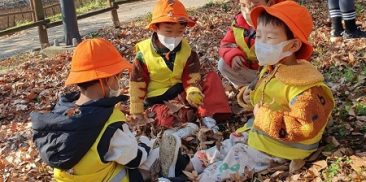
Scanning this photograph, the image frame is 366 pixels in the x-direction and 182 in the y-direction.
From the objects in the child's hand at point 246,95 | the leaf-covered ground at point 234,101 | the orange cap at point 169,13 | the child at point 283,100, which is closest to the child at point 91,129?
the child at point 283,100

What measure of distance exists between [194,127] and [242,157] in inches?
35.4

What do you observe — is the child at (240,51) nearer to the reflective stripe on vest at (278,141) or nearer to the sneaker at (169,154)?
the reflective stripe on vest at (278,141)

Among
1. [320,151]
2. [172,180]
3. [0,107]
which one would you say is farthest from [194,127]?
[0,107]

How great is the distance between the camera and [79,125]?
2865 millimetres

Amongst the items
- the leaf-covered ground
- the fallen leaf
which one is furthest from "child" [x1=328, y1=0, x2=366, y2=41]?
the fallen leaf

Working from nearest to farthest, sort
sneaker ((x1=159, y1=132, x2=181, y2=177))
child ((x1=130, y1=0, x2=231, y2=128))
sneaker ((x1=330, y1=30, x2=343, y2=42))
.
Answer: sneaker ((x1=159, y1=132, x2=181, y2=177))
child ((x1=130, y1=0, x2=231, y2=128))
sneaker ((x1=330, y1=30, x2=343, y2=42))

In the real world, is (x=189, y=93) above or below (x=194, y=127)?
above

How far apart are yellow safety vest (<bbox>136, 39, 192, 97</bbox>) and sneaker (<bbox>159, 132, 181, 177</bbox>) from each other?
1.04 m

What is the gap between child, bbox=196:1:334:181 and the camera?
3006 millimetres

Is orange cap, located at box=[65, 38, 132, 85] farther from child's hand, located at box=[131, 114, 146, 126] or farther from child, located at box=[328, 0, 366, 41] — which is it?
child, located at box=[328, 0, 366, 41]

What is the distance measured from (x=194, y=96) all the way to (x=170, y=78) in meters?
0.36

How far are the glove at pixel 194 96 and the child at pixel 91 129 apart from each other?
99 centimetres

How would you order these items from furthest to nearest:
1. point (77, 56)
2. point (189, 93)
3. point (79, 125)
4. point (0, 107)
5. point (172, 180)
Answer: point (0, 107), point (189, 93), point (172, 180), point (77, 56), point (79, 125)

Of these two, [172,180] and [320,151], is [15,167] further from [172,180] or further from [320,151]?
[320,151]
